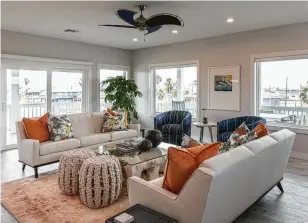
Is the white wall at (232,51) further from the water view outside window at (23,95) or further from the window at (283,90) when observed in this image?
the water view outside window at (23,95)

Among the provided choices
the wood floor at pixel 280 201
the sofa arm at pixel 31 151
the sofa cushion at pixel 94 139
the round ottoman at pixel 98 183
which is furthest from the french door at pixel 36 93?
the round ottoman at pixel 98 183

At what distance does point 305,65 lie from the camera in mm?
4832

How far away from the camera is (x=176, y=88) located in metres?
6.95

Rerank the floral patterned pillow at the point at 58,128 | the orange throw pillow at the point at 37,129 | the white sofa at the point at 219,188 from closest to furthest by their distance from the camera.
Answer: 1. the white sofa at the point at 219,188
2. the orange throw pillow at the point at 37,129
3. the floral patterned pillow at the point at 58,128

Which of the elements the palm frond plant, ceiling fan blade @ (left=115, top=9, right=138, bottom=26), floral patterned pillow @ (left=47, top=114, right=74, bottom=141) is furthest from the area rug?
the palm frond plant

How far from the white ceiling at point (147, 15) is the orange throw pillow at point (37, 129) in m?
1.78

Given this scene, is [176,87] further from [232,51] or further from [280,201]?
[280,201]

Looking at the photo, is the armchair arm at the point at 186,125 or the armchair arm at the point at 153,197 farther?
the armchair arm at the point at 186,125

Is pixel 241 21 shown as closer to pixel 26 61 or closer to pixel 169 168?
pixel 169 168

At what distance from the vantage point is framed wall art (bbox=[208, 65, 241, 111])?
5.55 m

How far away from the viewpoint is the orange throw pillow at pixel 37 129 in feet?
13.1

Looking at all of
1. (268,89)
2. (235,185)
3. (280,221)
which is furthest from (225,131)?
(235,185)

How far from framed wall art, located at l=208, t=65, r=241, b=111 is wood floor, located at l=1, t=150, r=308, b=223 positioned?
6.03ft

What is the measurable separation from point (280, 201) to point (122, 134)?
3.13 metres
